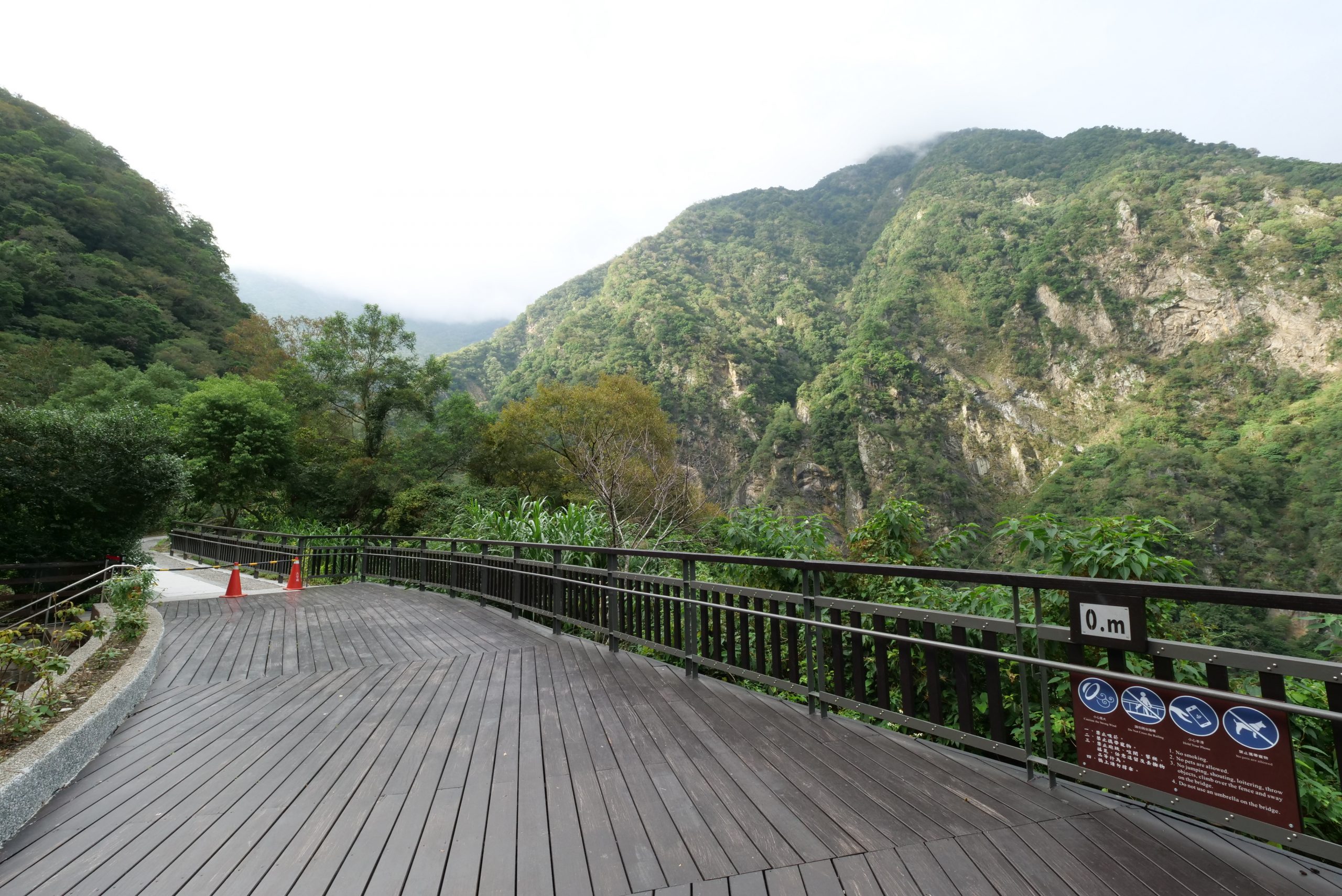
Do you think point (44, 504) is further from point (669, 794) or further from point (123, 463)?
point (669, 794)

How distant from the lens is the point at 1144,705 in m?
2.03

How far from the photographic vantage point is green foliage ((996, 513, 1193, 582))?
3057 millimetres

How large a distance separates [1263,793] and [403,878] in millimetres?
2689

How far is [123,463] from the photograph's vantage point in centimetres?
1111

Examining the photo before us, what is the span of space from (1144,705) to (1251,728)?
0.28 meters

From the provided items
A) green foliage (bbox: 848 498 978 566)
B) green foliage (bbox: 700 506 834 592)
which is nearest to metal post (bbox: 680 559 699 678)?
green foliage (bbox: 700 506 834 592)

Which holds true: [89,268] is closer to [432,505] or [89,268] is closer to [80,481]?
[432,505]

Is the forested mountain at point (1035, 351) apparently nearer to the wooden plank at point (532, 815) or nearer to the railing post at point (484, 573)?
the railing post at point (484, 573)

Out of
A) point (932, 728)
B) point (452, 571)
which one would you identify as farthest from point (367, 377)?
point (932, 728)

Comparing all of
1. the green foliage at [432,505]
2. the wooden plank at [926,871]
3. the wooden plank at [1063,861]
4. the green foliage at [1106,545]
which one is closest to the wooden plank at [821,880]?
the wooden plank at [926,871]

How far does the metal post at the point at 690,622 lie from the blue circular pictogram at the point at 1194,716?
264cm

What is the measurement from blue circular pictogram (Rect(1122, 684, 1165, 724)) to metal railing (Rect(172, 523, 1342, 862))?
0.03m

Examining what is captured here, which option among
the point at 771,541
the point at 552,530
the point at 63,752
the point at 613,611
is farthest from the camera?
the point at 552,530

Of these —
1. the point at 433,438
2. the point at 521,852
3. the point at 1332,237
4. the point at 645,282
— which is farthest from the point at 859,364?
the point at 521,852
